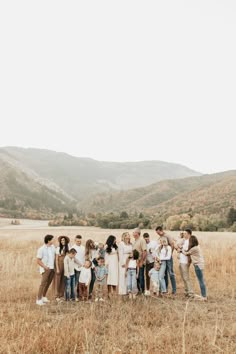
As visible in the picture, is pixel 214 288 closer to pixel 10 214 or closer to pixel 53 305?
pixel 53 305

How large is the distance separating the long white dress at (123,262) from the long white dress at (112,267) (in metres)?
0.11

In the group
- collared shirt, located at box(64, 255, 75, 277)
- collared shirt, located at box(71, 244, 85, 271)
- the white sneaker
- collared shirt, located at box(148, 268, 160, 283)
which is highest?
collared shirt, located at box(71, 244, 85, 271)

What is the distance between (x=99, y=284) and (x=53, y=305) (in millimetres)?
1321

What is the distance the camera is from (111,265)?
984 cm

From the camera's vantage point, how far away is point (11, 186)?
74.6m

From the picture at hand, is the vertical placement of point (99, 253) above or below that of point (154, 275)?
above

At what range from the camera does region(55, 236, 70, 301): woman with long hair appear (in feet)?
31.3

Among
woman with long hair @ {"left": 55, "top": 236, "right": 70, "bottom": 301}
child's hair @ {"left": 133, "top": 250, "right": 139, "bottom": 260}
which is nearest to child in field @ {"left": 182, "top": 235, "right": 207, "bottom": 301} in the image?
child's hair @ {"left": 133, "top": 250, "right": 139, "bottom": 260}

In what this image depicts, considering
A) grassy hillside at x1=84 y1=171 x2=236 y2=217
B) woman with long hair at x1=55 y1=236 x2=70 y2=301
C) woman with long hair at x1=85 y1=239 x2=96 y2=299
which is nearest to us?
woman with long hair at x1=55 y1=236 x2=70 y2=301

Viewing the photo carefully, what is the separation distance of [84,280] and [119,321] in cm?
316

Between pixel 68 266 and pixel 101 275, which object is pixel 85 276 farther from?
pixel 68 266

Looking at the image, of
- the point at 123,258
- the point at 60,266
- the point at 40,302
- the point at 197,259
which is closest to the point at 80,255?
the point at 60,266

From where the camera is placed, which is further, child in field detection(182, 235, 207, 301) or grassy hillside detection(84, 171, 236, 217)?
grassy hillside detection(84, 171, 236, 217)

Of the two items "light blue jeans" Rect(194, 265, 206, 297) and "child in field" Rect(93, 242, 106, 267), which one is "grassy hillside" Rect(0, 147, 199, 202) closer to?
"child in field" Rect(93, 242, 106, 267)
